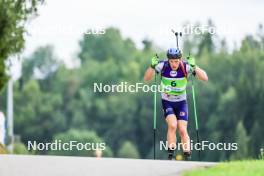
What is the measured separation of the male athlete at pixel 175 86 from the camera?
16797 mm

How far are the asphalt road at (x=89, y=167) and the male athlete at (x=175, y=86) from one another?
2.69 ft

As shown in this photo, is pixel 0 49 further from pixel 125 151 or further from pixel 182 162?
pixel 125 151

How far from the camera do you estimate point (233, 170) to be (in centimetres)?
1465

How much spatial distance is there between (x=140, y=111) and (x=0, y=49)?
6898 centimetres

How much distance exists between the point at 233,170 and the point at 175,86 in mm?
2645

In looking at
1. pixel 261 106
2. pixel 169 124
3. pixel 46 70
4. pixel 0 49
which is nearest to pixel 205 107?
pixel 261 106

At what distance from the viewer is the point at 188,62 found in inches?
664

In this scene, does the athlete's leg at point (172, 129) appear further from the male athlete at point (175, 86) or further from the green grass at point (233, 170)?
the green grass at point (233, 170)

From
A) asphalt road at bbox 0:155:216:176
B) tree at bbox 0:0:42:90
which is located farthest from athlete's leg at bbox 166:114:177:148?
tree at bbox 0:0:42:90

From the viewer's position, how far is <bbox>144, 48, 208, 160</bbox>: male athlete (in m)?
16.8

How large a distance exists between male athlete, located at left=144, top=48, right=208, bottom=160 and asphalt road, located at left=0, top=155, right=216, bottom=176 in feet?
2.69

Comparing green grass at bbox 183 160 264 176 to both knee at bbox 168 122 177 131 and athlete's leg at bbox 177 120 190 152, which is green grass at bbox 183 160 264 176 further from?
knee at bbox 168 122 177 131

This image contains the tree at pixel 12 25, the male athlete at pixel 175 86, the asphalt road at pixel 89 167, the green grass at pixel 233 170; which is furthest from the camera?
the tree at pixel 12 25

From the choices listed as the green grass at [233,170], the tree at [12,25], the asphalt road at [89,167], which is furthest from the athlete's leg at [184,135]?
the tree at [12,25]
